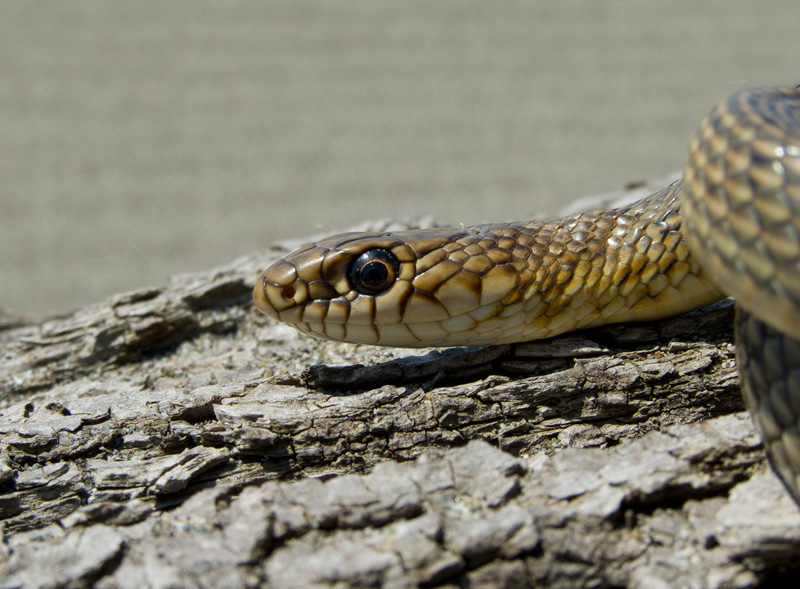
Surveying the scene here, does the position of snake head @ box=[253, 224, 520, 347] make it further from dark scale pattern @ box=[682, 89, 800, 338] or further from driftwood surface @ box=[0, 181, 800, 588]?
dark scale pattern @ box=[682, 89, 800, 338]

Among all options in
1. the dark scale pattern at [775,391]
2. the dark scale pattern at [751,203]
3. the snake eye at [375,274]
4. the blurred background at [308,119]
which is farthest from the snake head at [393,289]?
the blurred background at [308,119]

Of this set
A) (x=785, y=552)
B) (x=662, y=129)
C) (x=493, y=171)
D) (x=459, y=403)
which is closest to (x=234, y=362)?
(x=459, y=403)

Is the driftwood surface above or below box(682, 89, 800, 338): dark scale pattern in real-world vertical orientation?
below

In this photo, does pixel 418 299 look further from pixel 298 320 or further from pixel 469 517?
pixel 469 517

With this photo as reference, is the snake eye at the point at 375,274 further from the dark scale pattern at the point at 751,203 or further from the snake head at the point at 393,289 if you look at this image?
the dark scale pattern at the point at 751,203

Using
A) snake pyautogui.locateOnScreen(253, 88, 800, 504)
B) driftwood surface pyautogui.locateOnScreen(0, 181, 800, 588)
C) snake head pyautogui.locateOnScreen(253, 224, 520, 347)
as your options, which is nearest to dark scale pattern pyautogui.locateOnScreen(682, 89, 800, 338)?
snake pyautogui.locateOnScreen(253, 88, 800, 504)

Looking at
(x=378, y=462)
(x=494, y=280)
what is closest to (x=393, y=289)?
(x=494, y=280)
